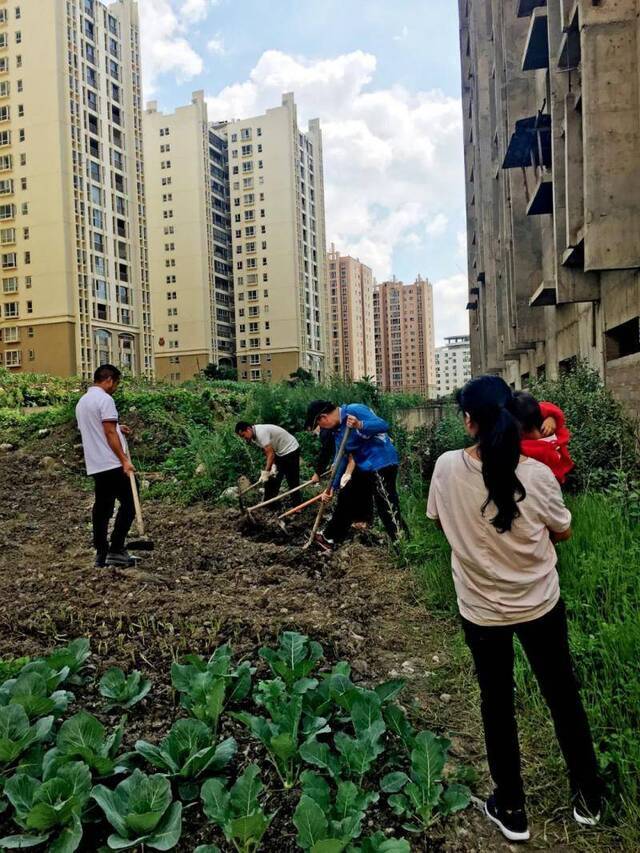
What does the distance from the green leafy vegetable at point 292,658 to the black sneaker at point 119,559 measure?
9.87 ft

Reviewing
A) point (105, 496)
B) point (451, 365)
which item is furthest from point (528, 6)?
point (451, 365)

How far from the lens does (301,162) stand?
64.4 m

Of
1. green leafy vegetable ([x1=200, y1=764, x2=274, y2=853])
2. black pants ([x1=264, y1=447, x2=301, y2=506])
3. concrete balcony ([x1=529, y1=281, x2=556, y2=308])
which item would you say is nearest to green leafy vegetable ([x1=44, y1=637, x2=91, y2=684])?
green leafy vegetable ([x1=200, y1=764, x2=274, y2=853])

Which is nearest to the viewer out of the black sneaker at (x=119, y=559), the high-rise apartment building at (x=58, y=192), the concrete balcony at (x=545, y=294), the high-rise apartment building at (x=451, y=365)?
the black sneaker at (x=119, y=559)

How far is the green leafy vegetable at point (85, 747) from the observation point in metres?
2.35

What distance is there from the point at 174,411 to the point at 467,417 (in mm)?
12864

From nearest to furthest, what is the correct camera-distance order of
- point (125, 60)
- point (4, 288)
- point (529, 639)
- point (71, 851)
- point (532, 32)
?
1. point (71, 851)
2. point (529, 639)
3. point (532, 32)
4. point (4, 288)
5. point (125, 60)

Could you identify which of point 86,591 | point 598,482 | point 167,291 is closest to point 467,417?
point 86,591

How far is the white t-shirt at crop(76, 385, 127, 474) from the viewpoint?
17.7 feet

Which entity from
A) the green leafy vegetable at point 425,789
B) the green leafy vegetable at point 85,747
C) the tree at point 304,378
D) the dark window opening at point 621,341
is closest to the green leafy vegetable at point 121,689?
the green leafy vegetable at point 85,747

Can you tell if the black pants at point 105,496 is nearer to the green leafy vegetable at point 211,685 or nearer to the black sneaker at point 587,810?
the green leafy vegetable at point 211,685

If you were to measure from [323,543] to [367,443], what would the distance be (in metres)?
1.16

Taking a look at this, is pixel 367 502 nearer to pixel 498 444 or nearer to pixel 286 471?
pixel 286 471

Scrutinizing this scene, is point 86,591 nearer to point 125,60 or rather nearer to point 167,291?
point 125,60
